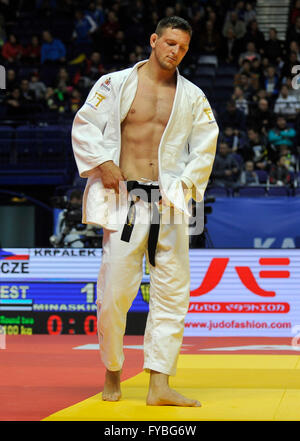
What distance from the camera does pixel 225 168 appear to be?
11312mm

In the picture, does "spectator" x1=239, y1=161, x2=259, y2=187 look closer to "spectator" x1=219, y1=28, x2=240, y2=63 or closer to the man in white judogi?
"spectator" x1=219, y1=28, x2=240, y2=63

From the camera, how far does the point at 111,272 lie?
3.89 m

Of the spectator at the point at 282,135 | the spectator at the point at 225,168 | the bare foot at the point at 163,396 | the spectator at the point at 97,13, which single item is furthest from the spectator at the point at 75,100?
the bare foot at the point at 163,396

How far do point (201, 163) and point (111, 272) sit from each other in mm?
717

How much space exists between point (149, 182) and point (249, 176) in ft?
24.0

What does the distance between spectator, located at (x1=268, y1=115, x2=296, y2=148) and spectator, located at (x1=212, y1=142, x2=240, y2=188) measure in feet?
2.76

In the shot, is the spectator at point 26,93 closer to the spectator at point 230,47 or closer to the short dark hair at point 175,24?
the spectator at point 230,47

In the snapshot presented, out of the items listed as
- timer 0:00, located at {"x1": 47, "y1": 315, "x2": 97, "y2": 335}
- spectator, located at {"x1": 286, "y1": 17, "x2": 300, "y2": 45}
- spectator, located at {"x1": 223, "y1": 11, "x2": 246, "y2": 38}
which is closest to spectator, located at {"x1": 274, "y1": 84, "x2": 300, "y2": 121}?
spectator, located at {"x1": 286, "y1": 17, "x2": 300, "y2": 45}

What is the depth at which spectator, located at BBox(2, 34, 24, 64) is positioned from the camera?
575 inches

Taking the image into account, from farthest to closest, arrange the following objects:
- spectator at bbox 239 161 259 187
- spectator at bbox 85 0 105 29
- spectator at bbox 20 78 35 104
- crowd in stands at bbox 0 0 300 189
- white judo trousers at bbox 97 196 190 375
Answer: spectator at bbox 85 0 105 29
spectator at bbox 20 78 35 104
crowd in stands at bbox 0 0 300 189
spectator at bbox 239 161 259 187
white judo trousers at bbox 97 196 190 375

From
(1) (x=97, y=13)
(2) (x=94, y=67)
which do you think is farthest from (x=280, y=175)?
(1) (x=97, y=13)

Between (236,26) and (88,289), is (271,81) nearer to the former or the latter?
(236,26)
